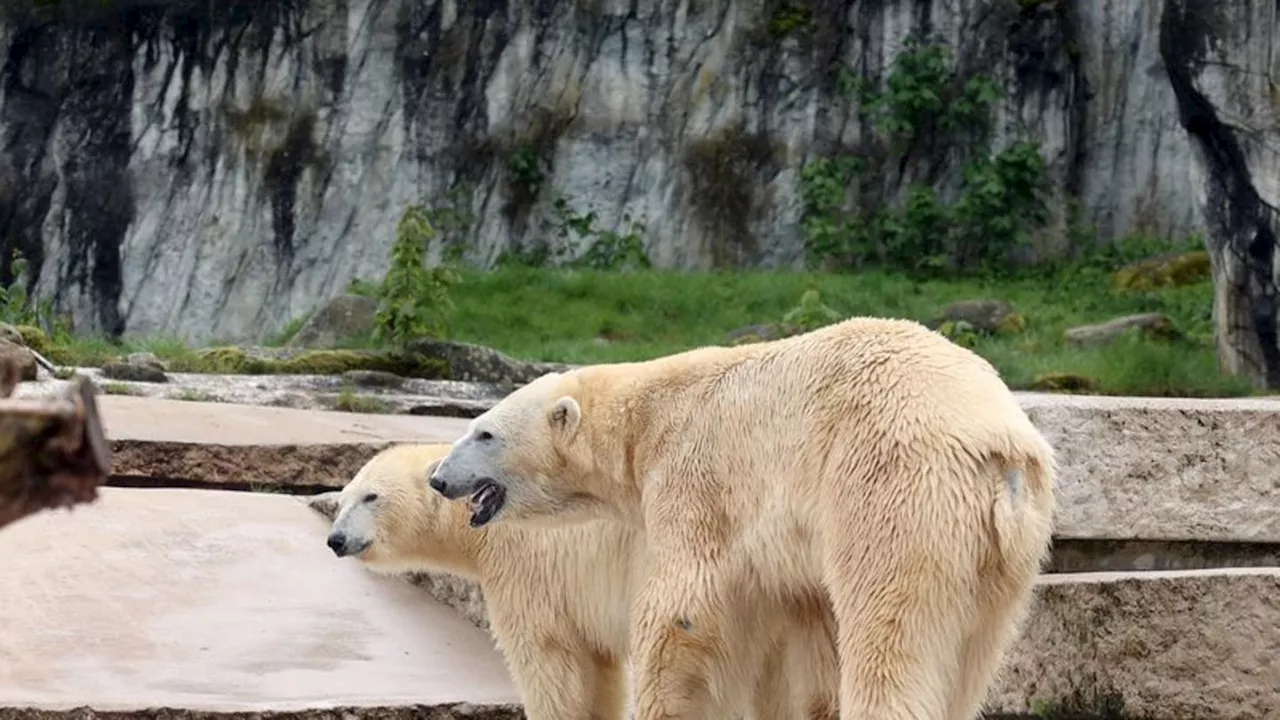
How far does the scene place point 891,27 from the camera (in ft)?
58.2

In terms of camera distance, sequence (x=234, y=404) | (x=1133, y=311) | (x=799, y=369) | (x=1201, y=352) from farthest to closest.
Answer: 1. (x=1133, y=311)
2. (x=1201, y=352)
3. (x=234, y=404)
4. (x=799, y=369)

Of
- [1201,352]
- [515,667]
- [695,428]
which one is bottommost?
[1201,352]

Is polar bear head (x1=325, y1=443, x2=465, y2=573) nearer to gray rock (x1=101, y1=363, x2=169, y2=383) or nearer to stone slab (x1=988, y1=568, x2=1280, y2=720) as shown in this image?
stone slab (x1=988, y1=568, x2=1280, y2=720)

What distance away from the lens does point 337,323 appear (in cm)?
1380

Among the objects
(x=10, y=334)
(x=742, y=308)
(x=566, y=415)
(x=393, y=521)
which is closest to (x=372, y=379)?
(x=10, y=334)

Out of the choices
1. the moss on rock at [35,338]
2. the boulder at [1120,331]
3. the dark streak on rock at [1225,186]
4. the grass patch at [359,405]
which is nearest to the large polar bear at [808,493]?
the grass patch at [359,405]

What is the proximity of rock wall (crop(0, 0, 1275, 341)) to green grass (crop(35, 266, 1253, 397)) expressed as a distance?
1.14 meters

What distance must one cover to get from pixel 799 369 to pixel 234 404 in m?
4.70

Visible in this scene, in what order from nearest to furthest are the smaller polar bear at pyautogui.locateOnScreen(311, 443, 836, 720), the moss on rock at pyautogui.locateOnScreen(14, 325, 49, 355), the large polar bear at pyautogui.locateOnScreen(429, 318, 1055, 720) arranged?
the large polar bear at pyautogui.locateOnScreen(429, 318, 1055, 720)
the smaller polar bear at pyautogui.locateOnScreen(311, 443, 836, 720)
the moss on rock at pyautogui.locateOnScreen(14, 325, 49, 355)

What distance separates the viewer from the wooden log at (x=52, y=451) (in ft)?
4.67

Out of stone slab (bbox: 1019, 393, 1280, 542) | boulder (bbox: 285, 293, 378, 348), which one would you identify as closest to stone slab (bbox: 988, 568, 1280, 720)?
stone slab (bbox: 1019, 393, 1280, 542)

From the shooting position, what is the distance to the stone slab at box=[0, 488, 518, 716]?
188 inches

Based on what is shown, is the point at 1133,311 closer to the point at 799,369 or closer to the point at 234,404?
the point at 234,404

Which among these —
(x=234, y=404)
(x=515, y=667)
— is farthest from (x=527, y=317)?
(x=515, y=667)
